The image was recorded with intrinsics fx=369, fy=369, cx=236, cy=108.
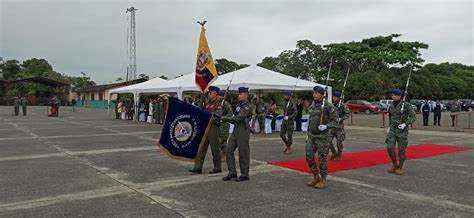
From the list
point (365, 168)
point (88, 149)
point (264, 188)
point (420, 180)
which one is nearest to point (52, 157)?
point (88, 149)

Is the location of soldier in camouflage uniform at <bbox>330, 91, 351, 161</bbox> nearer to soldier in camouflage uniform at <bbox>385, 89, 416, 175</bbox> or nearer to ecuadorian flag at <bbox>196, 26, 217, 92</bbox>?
soldier in camouflage uniform at <bbox>385, 89, 416, 175</bbox>

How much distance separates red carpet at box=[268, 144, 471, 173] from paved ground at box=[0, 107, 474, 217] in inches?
14.0

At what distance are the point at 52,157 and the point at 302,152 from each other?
625 centimetres

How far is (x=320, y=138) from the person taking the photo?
5820 millimetres

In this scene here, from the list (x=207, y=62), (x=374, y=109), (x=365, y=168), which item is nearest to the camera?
(x=365, y=168)

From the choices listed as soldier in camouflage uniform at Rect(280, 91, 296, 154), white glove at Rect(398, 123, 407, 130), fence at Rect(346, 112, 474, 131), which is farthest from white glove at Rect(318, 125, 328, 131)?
Result: fence at Rect(346, 112, 474, 131)

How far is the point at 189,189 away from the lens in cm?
577

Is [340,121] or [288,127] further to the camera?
[288,127]

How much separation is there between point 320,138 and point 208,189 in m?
1.93

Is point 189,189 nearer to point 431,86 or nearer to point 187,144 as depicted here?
point 187,144

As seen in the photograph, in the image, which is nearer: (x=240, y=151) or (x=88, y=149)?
(x=240, y=151)

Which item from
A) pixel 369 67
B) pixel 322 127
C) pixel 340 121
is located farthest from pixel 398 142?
pixel 369 67

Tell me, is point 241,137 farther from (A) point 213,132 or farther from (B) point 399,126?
(B) point 399,126

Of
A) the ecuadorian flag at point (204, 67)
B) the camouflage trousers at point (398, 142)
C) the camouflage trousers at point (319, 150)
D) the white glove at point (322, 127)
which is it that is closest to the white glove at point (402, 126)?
the camouflage trousers at point (398, 142)
